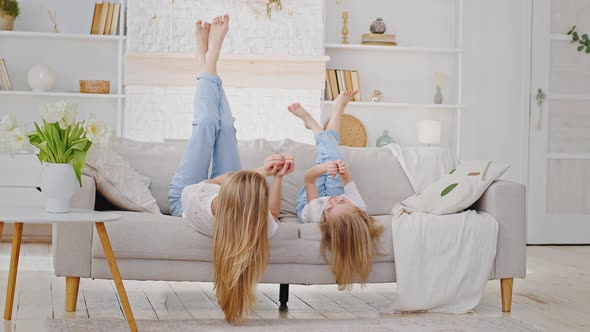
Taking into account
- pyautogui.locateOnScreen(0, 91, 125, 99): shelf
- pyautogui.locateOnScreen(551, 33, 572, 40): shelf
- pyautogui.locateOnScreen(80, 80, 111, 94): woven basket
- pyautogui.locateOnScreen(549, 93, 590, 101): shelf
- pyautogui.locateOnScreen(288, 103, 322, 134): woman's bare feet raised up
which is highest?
pyautogui.locateOnScreen(551, 33, 572, 40): shelf

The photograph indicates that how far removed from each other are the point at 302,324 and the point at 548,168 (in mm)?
3999

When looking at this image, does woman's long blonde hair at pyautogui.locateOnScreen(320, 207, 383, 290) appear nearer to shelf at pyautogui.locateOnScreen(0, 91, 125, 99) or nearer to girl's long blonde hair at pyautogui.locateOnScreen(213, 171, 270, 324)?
girl's long blonde hair at pyautogui.locateOnScreen(213, 171, 270, 324)

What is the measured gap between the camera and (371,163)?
15.3 ft

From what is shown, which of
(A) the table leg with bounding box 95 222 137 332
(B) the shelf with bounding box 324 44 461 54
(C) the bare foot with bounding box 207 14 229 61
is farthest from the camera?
(B) the shelf with bounding box 324 44 461 54

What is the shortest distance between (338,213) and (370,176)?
0.83 m

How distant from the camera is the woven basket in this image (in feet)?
21.3

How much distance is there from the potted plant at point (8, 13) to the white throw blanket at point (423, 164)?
3225 millimetres

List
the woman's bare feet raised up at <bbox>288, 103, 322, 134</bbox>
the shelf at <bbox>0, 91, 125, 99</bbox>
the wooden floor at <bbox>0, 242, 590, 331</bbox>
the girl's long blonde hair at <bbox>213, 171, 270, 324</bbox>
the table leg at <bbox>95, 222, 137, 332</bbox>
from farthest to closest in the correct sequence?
1. the shelf at <bbox>0, 91, 125, 99</bbox>
2. the woman's bare feet raised up at <bbox>288, 103, 322, 134</bbox>
3. the wooden floor at <bbox>0, 242, 590, 331</bbox>
4. the girl's long blonde hair at <bbox>213, 171, 270, 324</bbox>
5. the table leg at <bbox>95, 222, 137, 332</bbox>

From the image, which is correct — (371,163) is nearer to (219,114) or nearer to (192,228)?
(219,114)

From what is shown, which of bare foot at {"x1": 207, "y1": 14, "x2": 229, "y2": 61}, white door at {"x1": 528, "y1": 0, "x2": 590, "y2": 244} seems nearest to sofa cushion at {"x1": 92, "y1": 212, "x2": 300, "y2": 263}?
bare foot at {"x1": 207, "y1": 14, "x2": 229, "y2": 61}

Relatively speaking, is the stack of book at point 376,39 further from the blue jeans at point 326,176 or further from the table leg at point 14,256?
the table leg at point 14,256

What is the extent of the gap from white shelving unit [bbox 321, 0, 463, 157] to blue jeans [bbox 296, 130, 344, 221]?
2.54 m

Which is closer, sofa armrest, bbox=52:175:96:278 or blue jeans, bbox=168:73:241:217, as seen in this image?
sofa armrest, bbox=52:175:96:278

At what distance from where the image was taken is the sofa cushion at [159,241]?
3637mm
